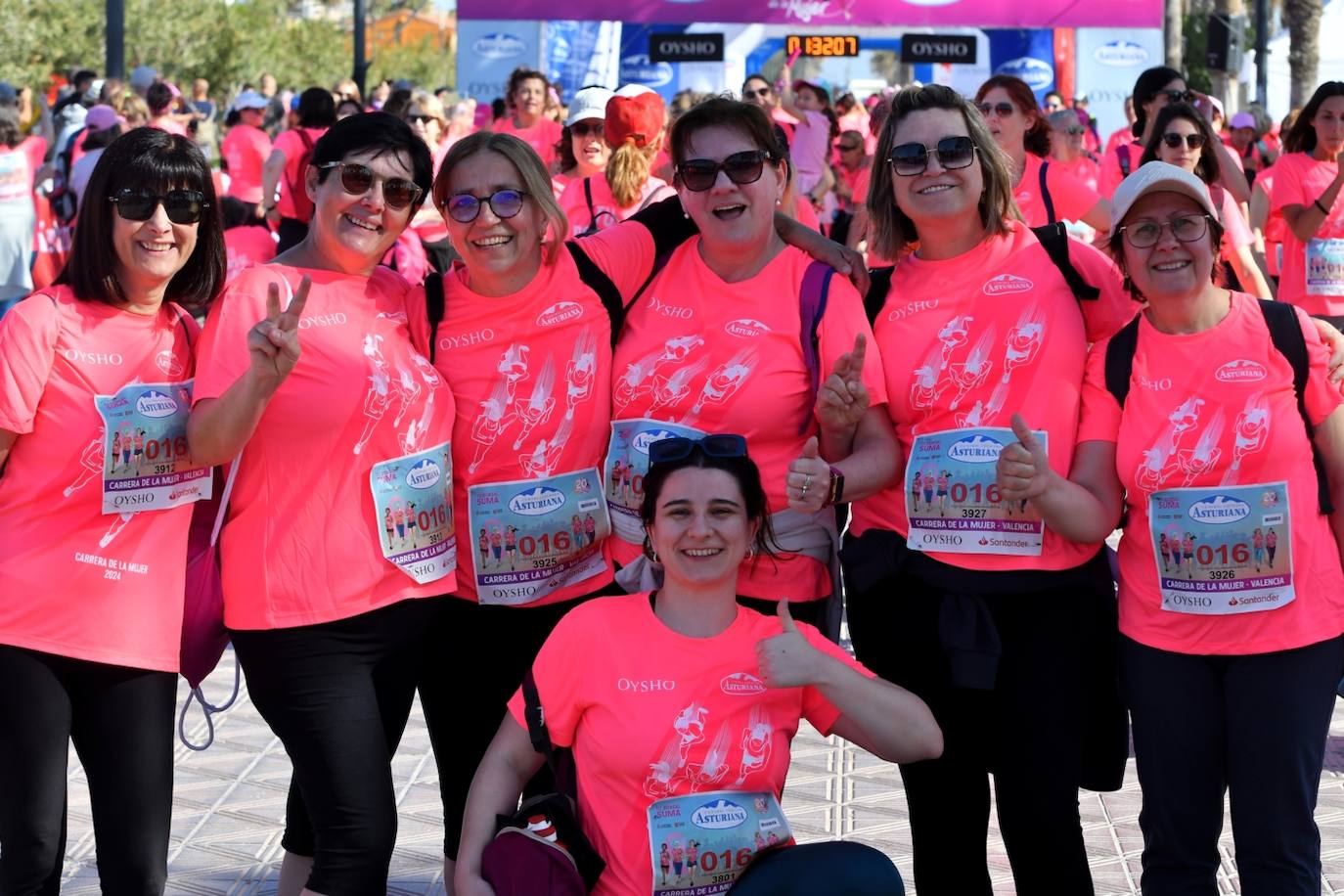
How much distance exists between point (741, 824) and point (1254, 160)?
581 inches

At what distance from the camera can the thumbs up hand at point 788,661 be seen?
323cm

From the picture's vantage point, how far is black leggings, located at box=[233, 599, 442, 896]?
3.42 meters

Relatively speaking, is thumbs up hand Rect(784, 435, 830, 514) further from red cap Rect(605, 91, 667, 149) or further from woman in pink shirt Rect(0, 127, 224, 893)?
red cap Rect(605, 91, 667, 149)

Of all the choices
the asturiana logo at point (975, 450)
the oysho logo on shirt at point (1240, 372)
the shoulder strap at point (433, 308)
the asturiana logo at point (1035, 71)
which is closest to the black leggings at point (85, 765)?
the shoulder strap at point (433, 308)

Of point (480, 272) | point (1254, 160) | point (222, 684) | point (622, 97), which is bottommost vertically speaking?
point (222, 684)

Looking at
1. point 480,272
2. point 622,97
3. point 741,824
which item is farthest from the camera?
point 622,97

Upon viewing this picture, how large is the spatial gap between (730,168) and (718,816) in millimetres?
1460

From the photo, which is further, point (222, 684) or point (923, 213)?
point (222, 684)

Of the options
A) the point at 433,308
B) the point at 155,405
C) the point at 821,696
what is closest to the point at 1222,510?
the point at 821,696

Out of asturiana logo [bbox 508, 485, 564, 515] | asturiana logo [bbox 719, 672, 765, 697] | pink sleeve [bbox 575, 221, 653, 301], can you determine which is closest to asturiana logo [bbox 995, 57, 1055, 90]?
pink sleeve [bbox 575, 221, 653, 301]

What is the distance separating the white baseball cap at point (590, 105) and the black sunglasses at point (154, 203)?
14.5 ft

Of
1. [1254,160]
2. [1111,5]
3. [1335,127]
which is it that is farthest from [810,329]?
[1111,5]

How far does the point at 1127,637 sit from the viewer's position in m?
3.48

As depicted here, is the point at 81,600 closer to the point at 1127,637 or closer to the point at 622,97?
the point at 1127,637
